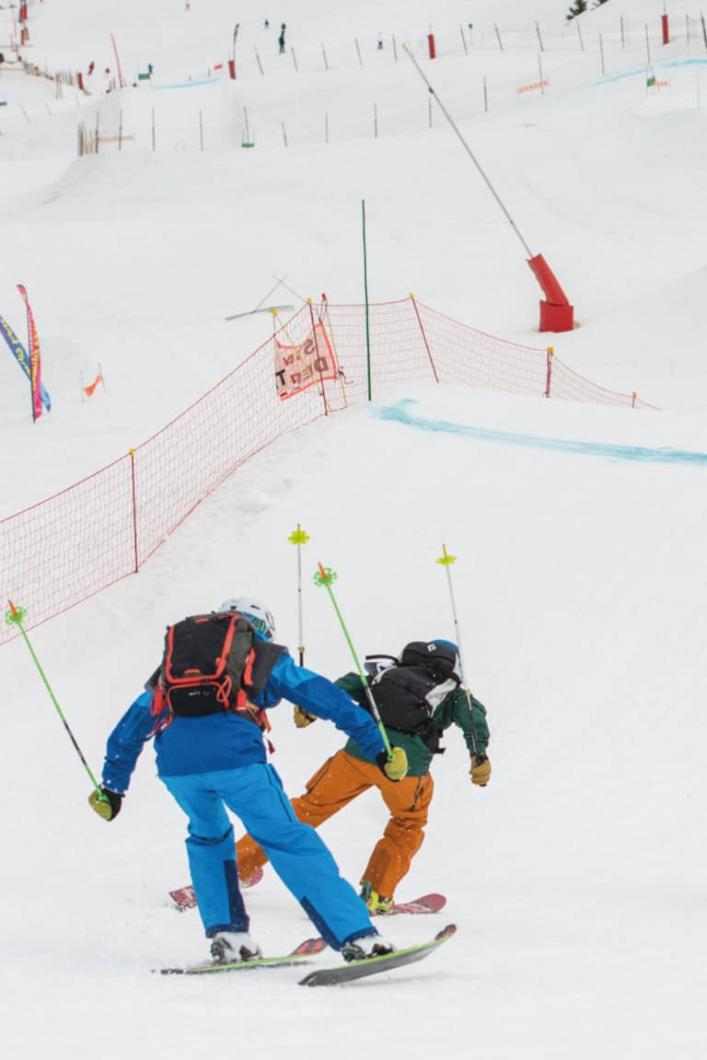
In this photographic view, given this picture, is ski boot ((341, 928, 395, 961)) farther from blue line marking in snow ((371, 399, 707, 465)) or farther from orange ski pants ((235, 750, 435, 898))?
blue line marking in snow ((371, 399, 707, 465))

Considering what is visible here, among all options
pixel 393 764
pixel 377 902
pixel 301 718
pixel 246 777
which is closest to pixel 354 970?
pixel 246 777

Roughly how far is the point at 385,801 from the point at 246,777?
117 cm

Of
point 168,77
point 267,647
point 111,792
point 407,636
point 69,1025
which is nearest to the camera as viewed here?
point 69,1025

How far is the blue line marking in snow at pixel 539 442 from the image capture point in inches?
424

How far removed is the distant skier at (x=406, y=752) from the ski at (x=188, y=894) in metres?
0.42

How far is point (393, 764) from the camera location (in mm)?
5184

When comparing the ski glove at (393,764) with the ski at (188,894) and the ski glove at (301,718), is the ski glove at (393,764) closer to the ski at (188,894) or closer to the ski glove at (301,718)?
the ski glove at (301,718)

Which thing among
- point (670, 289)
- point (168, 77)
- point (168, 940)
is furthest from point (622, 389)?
point (168, 77)

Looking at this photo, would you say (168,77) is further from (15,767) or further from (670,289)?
(15,767)

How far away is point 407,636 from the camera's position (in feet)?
31.3

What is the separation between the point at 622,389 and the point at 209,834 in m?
13.7

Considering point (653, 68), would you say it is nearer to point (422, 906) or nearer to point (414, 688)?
point (414, 688)

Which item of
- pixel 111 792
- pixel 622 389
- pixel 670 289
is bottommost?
pixel 111 792

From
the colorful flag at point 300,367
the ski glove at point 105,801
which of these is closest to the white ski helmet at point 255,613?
the ski glove at point 105,801
